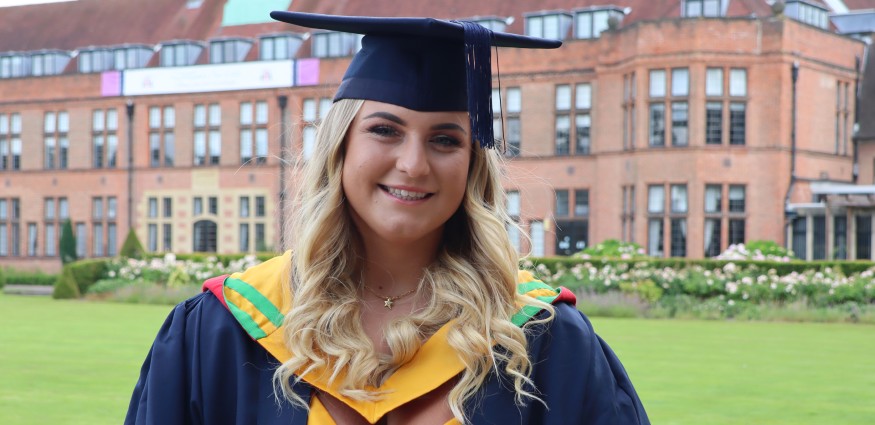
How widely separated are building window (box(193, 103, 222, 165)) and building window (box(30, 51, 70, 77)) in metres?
5.82

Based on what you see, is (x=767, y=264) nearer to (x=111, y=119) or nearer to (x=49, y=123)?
(x=111, y=119)

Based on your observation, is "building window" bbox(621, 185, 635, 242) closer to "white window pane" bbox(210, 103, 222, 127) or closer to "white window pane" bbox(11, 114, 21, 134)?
"white window pane" bbox(210, 103, 222, 127)

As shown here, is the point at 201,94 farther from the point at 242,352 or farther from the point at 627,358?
the point at 242,352

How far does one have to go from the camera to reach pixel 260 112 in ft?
120

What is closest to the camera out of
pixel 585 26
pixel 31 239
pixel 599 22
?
pixel 599 22

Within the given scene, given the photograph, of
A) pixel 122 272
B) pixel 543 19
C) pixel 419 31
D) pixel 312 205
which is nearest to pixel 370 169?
pixel 312 205

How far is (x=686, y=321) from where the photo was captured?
669 inches

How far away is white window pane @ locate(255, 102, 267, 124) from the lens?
120ft

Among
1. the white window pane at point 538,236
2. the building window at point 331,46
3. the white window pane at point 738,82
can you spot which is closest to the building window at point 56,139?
the building window at point 331,46

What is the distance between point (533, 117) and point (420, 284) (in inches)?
1218

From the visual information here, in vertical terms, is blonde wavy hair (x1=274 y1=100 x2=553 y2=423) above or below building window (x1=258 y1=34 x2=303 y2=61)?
below

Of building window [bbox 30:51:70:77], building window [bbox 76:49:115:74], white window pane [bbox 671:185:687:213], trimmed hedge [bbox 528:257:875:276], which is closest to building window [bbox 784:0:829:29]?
white window pane [bbox 671:185:687:213]

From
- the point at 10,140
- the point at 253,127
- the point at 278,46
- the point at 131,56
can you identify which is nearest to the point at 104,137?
the point at 131,56

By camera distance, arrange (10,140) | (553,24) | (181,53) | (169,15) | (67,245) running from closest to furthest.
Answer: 1. (553,24)
2. (67,245)
3. (181,53)
4. (10,140)
5. (169,15)
